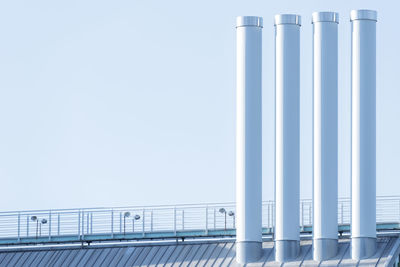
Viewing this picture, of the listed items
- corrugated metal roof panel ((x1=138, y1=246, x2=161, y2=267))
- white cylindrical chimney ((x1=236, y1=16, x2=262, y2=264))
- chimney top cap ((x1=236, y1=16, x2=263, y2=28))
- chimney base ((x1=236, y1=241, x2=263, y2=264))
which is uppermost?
chimney top cap ((x1=236, y1=16, x2=263, y2=28))

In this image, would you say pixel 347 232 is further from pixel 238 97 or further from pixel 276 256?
pixel 238 97

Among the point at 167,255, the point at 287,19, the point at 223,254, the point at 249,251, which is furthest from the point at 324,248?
the point at 287,19

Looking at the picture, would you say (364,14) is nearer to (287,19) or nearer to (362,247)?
(287,19)

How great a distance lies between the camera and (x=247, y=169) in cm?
5756

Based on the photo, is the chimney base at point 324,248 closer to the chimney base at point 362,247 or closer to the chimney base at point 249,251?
the chimney base at point 362,247

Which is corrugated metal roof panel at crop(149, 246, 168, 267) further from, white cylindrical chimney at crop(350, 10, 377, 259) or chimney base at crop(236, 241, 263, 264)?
white cylindrical chimney at crop(350, 10, 377, 259)

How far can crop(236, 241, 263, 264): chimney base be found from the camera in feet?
189

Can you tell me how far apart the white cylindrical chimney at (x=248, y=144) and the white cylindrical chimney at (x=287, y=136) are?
0.84m

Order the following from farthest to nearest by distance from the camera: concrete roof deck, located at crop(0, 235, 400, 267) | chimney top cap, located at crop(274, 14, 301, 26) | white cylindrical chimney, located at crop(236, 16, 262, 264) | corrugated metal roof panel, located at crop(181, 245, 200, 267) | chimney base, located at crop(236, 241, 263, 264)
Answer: corrugated metal roof panel, located at crop(181, 245, 200, 267) < chimney top cap, located at crop(274, 14, 301, 26) < chimney base, located at crop(236, 241, 263, 264) < white cylindrical chimney, located at crop(236, 16, 262, 264) < concrete roof deck, located at crop(0, 235, 400, 267)

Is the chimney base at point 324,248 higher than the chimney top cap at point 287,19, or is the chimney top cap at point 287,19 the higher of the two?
the chimney top cap at point 287,19

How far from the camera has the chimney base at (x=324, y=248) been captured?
5603 centimetres

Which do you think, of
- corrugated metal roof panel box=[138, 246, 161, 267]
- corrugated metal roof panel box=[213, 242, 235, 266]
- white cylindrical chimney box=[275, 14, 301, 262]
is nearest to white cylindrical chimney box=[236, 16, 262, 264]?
white cylindrical chimney box=[275, 14, 301, 262]

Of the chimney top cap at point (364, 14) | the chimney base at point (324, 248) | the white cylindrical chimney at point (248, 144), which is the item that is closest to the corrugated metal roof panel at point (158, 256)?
A: the white cylindrical chimney at point (248, 144)

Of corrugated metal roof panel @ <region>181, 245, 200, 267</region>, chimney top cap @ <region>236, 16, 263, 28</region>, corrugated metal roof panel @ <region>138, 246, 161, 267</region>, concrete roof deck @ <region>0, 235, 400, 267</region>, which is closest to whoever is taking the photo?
concrete roof deck @ <region>0, 235, 400, 267</region>
